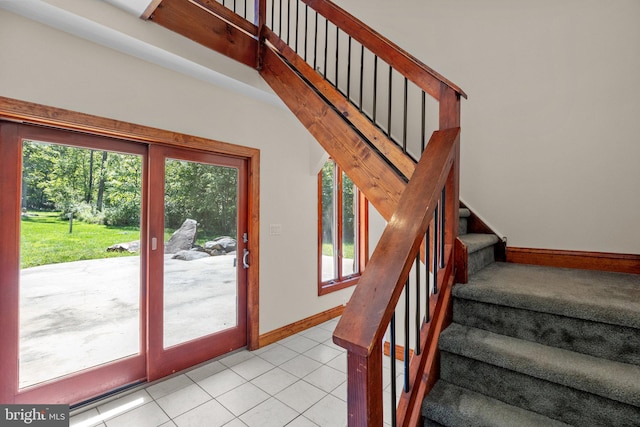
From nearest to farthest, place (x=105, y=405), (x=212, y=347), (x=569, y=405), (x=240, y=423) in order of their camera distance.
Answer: (x=569, y=405), (x=240, y=423), (x=105, y=405), (x=212, y=347)

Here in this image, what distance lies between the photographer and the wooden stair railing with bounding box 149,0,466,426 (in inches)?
34.9

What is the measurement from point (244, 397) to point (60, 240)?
70.6 inches

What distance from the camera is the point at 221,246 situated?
2.93 m

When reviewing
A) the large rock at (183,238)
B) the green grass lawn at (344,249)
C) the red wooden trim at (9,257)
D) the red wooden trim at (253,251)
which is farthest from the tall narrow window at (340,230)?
the red wooden trim at (9,257)

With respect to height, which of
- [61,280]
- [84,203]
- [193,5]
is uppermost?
[193,5]

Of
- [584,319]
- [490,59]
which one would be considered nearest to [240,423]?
[584,319]

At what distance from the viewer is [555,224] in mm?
2256

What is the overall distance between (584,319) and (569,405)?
36 cm

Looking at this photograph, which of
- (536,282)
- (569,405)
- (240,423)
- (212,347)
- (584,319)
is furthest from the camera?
(212,347)

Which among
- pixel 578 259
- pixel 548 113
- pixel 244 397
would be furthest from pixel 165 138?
pixel 578 259

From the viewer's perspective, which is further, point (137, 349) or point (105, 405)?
point (137, 349)

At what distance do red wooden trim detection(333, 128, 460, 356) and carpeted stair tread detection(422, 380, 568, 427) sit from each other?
60 centimetres

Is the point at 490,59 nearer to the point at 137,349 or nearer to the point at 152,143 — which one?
the point at 152,143

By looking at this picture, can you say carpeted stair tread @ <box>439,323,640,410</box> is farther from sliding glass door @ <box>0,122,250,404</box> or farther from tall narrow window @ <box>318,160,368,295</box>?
tall narrow window @ <box>318,160,368,295</box>
